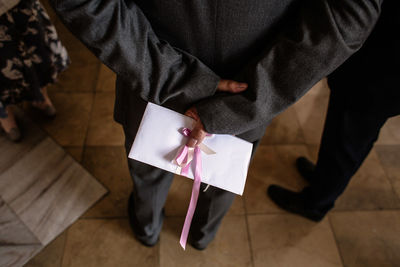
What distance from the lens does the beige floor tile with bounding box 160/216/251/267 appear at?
114 cm

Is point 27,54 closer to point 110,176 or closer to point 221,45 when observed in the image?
point 110,176

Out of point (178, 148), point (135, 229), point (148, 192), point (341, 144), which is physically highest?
point (178, 148)

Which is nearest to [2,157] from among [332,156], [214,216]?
[214,216]

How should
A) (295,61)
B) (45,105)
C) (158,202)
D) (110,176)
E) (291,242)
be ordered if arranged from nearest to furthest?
(295,61), (158,202), (291,242), (110,176), (45,105)

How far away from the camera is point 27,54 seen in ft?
3.92

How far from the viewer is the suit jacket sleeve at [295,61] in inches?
19.6

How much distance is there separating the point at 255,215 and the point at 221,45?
35.7 inches

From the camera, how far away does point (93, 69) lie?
177 centimetres

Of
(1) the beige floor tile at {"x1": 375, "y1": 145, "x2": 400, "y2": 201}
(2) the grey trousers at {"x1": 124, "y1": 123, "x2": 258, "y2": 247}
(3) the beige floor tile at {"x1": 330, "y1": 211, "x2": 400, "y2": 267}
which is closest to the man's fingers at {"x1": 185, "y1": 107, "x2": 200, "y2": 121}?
(2) the grey trousers at {"x1": 124, "y1": 123, "x2": 258, "y2": 247}

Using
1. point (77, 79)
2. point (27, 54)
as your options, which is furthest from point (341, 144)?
point (77, 79)

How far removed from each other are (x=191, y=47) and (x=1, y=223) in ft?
3.76

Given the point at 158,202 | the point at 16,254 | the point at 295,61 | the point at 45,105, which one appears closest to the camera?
the point at 295,61

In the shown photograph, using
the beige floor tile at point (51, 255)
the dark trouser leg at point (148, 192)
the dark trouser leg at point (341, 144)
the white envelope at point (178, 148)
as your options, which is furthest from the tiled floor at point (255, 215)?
the white envelope at point (178, 148)

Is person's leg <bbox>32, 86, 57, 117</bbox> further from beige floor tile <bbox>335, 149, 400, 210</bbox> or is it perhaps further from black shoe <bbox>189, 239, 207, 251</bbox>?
beige floor tile <bbox>335, 149, 400, 210</bbox>
